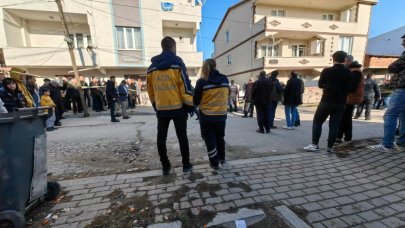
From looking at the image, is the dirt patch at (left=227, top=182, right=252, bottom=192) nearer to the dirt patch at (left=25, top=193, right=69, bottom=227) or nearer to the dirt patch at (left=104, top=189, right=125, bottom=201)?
the dirt patch at (left=104, top=189, right=125, bottom=201)

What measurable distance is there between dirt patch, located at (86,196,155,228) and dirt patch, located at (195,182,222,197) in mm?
686

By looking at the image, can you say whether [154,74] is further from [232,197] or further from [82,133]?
[82,133]

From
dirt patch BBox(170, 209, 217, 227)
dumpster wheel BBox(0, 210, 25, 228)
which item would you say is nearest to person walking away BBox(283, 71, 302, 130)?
dirt patch BBox(170, 209, 217, 227)

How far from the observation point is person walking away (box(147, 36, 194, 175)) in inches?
108

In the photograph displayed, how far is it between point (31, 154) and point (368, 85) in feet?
35.2

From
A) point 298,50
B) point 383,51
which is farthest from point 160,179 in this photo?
point 383,51

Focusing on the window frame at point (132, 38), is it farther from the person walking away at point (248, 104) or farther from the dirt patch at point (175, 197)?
the dirt patch at point (175, 197)

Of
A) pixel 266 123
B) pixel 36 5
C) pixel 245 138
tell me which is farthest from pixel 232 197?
pixel 36 5

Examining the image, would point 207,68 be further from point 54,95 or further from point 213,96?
point 54,95

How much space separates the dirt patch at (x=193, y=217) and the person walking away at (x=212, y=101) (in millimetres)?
1174

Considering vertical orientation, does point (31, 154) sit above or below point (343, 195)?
above

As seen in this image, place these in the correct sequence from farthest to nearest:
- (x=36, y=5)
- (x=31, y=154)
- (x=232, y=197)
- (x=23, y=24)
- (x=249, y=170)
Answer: (x=23, y=24)
(x=36, y=5)
(x=249, y=170)
(x=232, y=197)
(x=31, y=154)

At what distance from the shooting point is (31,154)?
203cm

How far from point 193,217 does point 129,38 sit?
15.1m
